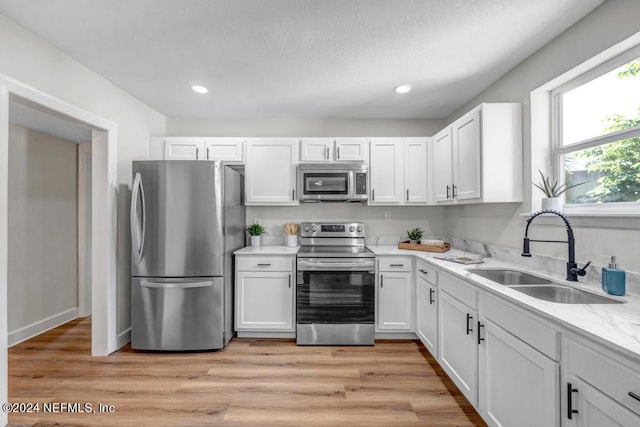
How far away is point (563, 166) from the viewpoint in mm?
2174

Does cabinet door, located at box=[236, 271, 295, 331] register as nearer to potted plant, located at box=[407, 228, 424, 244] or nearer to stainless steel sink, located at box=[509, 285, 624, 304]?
potted plant, located at box=[407, 228, 424, 244]

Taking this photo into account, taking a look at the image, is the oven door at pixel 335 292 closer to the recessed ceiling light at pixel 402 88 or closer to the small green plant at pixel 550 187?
the small green plant at pixel 550 187

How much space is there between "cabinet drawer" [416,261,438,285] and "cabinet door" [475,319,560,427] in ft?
2.46

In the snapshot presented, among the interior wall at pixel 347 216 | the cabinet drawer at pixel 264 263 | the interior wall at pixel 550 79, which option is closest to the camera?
the interior wall at pixel 550 79

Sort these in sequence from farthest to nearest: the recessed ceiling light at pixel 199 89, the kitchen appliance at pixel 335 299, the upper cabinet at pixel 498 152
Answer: the kitchen appliance at pixel 335 299 < the recessed ceiling light at pixel 199 89 < the upper cabinet at pixel 498 152

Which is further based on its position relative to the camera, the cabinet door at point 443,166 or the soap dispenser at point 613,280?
the cabinet door at point 443,166

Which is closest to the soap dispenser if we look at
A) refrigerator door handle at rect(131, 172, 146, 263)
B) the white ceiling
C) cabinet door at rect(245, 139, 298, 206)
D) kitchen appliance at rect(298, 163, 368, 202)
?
the white ceiling

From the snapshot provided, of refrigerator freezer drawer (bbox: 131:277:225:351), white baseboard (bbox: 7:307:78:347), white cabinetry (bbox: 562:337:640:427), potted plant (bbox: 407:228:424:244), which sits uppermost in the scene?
potted plant (bbox: 407:228:424:244)

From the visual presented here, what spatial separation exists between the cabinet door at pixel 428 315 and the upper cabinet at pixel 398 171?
3.28 feet

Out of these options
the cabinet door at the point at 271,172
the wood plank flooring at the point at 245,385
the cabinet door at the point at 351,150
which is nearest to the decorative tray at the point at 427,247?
the wood plank flooring at the point at 245,385

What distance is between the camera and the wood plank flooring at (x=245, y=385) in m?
1.96

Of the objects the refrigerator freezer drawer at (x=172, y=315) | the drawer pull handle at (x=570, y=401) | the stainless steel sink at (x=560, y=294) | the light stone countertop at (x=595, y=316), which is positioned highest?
the light stone countertop at (x=595, y=316)

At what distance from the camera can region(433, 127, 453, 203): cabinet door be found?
2.96 m

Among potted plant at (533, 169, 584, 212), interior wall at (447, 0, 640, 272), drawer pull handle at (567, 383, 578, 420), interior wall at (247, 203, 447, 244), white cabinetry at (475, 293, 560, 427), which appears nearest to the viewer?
drawer pull handle at (567, 383, 578, 420)
